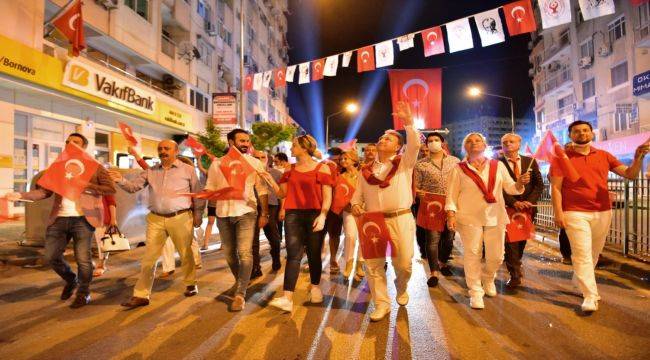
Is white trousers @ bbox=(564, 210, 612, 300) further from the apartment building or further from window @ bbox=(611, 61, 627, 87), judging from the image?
window @ bbox=(611, 61, 627, 87)

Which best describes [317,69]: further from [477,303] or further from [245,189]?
[477,303]

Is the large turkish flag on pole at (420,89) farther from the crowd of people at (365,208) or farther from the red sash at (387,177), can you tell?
the red sash at (387,177)

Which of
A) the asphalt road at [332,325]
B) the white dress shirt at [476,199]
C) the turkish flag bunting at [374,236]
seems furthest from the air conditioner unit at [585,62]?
the turkish flag bunting at [374,236]

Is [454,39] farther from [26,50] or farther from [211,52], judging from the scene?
[211,52]

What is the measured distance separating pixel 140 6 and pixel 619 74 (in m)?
31.3

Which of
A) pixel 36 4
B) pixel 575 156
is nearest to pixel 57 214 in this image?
pixel 575 156

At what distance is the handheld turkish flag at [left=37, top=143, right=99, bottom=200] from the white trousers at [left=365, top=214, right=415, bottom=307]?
3.47 meters

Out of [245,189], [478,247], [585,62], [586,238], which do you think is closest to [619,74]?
[585,62]

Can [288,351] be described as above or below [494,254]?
below

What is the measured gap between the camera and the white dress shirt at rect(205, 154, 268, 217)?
4.97m

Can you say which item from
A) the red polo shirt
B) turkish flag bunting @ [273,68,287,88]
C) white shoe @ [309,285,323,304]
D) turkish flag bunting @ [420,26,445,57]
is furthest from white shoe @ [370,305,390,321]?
turkish flag bunting @ [273,68,287,88]

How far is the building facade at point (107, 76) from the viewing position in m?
12.7

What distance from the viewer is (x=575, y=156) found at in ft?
15.6

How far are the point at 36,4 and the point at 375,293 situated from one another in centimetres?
1488
